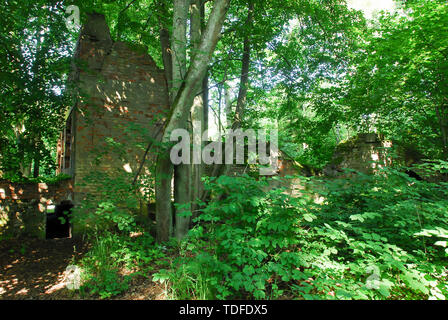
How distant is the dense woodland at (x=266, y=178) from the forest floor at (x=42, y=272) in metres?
0.24

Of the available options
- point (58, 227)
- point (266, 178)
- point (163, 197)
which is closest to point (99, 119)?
point (163, 197)

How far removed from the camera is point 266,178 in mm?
3969

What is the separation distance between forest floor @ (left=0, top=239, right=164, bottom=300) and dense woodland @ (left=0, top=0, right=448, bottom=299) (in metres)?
0.24

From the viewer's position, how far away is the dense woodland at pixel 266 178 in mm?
2920

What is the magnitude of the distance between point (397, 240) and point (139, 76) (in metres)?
7.27

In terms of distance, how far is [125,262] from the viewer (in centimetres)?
456

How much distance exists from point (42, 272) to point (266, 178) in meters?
4.69

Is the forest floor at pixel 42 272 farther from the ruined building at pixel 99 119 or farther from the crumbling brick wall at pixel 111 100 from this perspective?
the crumbling brick wall at pixel 111 100

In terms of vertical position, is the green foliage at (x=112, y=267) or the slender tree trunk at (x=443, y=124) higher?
the slender tree trunk at (x=443, y=124)

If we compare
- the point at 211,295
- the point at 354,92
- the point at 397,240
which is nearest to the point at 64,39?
the point at 211,295

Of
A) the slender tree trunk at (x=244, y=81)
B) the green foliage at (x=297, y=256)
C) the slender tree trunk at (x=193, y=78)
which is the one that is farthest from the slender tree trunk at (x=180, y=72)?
the slender tree trunk at (x=244, y=81)

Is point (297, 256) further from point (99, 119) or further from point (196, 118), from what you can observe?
point (99, 119)

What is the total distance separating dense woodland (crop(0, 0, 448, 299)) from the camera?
2920mm
